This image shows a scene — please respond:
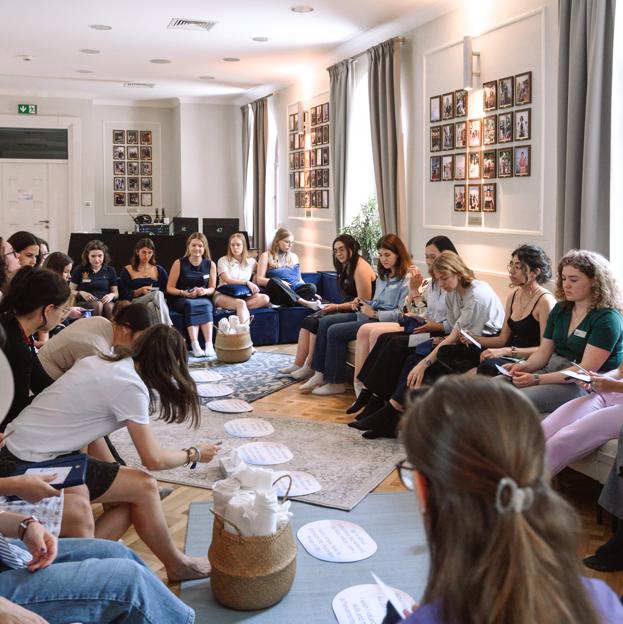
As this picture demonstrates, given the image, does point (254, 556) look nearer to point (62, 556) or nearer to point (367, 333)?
point (62, 556)

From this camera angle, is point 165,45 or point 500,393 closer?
point 500,393

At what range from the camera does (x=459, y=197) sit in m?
7.34

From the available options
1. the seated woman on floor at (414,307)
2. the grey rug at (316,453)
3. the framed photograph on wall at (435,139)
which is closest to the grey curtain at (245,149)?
the framed photograph on wall at (435,139)

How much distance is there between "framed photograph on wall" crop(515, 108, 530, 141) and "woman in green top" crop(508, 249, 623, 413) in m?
2.46

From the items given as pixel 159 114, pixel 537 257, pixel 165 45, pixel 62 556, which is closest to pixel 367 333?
pixel 537 257

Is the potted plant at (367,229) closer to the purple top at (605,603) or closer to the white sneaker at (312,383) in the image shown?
the white sneaker at (312,383)

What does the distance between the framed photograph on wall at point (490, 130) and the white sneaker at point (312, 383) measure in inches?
101

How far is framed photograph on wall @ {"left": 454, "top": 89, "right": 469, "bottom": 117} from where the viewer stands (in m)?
7.16

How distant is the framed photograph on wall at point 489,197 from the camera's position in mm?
6820

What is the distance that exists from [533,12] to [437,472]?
5979mm

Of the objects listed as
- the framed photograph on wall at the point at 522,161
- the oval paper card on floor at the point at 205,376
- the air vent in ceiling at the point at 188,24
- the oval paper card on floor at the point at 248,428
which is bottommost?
the oval paper card on floor at the point at 248,428

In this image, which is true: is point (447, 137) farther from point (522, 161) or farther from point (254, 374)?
point (254, 374)

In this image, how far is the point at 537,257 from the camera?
476 centimetres

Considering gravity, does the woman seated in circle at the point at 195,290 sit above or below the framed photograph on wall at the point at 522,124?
below
